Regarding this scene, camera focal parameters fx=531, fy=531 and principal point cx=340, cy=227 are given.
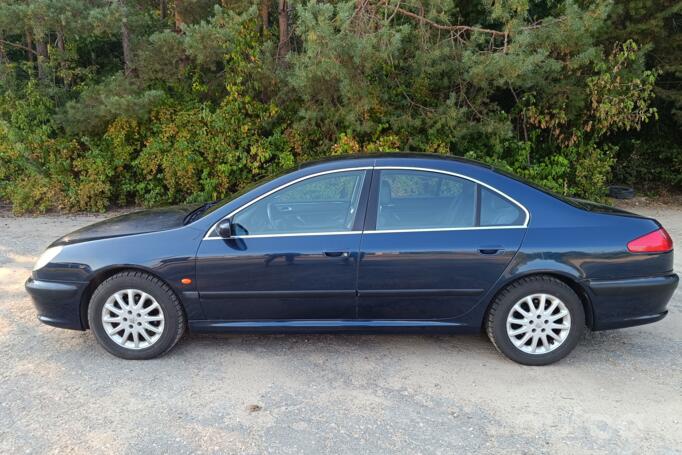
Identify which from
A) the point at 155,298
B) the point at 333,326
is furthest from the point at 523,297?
the point at 155,298

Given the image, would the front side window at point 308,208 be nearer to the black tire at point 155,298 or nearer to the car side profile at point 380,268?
the car side profile at point 380,268

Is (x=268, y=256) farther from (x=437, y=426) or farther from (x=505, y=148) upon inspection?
(x=505, y=148)

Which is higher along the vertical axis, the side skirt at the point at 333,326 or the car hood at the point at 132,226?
the car hood at the point at 132,226

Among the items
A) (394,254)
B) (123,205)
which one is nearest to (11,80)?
(123,205)

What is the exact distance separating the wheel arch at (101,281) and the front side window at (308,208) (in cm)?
65

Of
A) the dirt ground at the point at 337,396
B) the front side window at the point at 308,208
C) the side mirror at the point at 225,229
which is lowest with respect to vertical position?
the dirt ground at the point at 337,396

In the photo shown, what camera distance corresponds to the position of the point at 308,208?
3.96m

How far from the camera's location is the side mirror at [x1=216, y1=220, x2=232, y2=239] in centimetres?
367

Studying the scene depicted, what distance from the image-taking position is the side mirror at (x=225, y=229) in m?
3.67

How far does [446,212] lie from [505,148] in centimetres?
567

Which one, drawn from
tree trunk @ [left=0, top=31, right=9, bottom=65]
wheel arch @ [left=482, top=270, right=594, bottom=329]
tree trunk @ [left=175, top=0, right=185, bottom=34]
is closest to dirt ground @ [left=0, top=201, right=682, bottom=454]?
wheel arch @ [left=482, top=270, right=594, bottom=329]

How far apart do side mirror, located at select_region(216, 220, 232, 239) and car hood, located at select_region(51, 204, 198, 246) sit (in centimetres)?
41

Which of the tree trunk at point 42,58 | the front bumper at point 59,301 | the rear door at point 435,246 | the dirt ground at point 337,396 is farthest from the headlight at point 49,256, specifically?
the tree trunk at point 42,58

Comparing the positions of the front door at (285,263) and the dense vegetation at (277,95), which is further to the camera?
the dense vegetation at (277,95)
